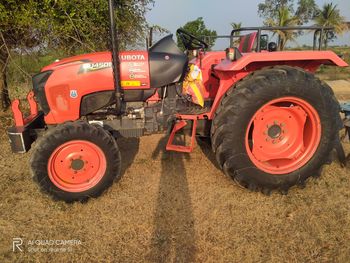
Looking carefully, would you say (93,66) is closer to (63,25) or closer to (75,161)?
(75,161)


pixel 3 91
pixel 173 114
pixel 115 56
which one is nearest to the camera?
pixel 115 56

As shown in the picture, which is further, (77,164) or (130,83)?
(130,83)

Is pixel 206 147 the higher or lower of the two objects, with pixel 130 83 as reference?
lower

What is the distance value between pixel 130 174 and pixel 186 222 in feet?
3.96

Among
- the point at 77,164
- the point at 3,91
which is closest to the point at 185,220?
the point at 77,164

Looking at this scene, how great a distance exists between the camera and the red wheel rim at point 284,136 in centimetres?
316

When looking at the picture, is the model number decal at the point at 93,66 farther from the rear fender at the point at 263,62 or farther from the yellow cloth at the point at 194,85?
the rear fender at the point at 263,62

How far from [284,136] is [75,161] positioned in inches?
83.0

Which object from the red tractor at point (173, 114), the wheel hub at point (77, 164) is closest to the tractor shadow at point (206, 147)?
the red tractor at point (173, 114)

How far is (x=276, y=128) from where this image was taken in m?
3.27

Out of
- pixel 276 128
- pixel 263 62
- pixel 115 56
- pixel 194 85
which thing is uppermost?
pixel 115 56

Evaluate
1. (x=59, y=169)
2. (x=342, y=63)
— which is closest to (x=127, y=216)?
(x=59, y=169)

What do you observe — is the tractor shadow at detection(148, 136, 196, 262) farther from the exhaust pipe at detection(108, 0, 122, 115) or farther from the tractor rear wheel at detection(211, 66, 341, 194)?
the exhaust pipe at detection(108, 0, 122, 115)

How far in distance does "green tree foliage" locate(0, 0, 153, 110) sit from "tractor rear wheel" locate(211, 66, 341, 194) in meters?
3.28
